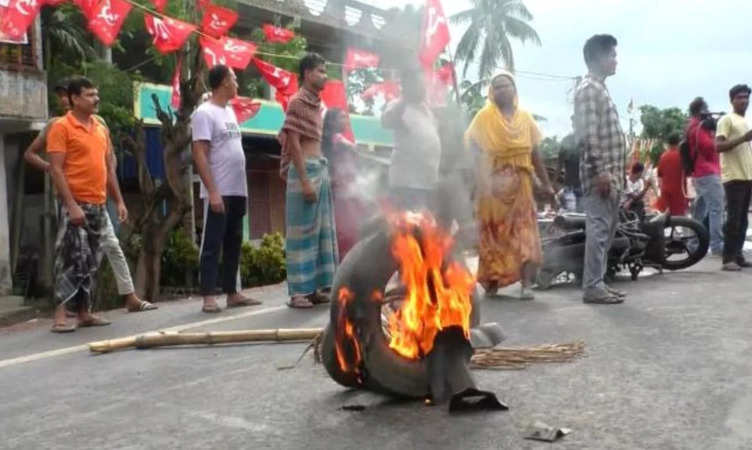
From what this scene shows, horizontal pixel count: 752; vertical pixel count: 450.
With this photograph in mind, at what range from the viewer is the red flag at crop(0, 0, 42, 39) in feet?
28.7

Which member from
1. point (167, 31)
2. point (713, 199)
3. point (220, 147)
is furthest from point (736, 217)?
point (167, 31)

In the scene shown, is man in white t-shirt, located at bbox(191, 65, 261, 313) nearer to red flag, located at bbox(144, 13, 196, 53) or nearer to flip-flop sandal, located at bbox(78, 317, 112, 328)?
flip-flop sandal, located at bbox(78, 317, 112, 328)

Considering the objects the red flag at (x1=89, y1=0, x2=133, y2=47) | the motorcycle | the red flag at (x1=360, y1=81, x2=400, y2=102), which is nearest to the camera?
the red flag at (x1=360, y1=81, x2=400, y2=102)

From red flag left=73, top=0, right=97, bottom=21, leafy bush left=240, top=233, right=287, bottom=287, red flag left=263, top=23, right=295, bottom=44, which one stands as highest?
red flag left=263, top=23, right=295, bottom=44

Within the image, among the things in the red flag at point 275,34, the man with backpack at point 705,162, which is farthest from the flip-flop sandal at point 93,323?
the red flag at point 275,34

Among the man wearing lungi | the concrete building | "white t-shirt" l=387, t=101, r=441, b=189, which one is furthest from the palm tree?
the concrete building

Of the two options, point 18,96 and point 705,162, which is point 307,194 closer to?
point 705,162

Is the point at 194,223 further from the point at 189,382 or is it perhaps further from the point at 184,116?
the point at 189,382

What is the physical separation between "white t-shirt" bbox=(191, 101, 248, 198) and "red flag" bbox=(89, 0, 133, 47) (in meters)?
4.14

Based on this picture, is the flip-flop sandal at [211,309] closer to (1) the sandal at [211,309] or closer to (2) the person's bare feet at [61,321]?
(1) the sandal at [211,309]

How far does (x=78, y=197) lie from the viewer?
5.82 meters

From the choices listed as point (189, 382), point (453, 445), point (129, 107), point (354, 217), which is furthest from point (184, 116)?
point (453, 445)

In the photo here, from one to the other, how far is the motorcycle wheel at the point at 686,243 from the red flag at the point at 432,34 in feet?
15.0

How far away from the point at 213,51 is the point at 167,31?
0.83 metres
